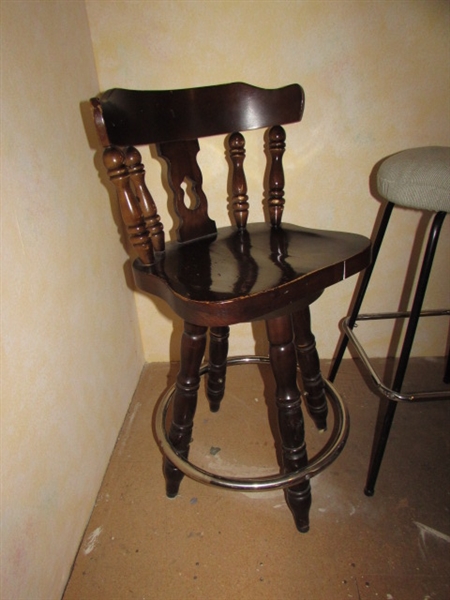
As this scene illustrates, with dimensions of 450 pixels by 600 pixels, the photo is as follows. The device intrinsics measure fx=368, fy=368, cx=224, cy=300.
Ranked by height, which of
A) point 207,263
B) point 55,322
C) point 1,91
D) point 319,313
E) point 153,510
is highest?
point 1,91

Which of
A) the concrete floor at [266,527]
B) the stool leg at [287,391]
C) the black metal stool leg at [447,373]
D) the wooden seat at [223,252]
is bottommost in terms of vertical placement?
the concrete floor at [266,527]

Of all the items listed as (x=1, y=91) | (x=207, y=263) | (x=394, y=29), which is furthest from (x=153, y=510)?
(x=394, y=29)

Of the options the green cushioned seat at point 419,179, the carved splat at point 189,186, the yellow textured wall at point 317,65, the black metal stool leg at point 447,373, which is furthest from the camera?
the black metal stool leg at point 447,373

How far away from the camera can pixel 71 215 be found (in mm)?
810

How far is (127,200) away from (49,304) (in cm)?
27

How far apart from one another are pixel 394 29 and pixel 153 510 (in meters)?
1.30

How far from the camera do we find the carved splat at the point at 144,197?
0.61 meters

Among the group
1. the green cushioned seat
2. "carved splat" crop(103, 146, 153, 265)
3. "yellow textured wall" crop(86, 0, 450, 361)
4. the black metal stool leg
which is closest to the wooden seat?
"carved splat" crop(103, 146, 153, 265)

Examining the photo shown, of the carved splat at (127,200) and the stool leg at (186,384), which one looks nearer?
the carved splat at (127,200)

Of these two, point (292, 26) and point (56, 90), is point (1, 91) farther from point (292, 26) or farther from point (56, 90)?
point (292, 26)

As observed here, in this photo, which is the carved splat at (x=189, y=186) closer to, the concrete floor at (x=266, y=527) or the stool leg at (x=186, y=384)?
the stool leg at (x=186, y=384)

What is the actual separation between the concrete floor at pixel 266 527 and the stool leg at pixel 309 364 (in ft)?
0.33

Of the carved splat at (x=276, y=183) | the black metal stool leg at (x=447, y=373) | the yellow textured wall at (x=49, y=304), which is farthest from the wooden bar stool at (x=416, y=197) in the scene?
the yellow textured wall at (x=49, y=304)

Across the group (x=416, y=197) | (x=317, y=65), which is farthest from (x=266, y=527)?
(x=317, y=65)
